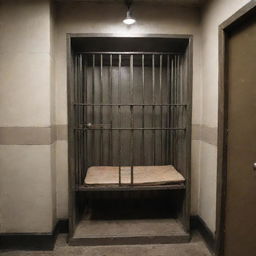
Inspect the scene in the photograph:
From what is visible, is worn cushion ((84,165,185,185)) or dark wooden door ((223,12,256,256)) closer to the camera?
dark wooden door ((223,12,256,256))

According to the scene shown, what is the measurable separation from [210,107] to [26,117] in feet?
5.83

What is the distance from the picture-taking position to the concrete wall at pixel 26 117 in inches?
90.8

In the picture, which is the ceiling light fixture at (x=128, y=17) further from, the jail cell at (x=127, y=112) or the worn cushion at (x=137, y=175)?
the worn cushion at (x=137, y=175)

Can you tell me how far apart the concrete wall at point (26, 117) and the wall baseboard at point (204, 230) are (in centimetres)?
154

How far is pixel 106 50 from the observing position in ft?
9.10

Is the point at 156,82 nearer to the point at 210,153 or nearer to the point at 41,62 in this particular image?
the point at 210,153

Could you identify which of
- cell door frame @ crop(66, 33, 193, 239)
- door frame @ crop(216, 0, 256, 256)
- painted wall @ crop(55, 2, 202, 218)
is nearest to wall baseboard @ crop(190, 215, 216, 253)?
door frame @ crop(216, 0, 256, 256)

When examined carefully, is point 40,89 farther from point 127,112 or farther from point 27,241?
point 27,241

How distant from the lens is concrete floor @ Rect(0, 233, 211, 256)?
91.0 inches

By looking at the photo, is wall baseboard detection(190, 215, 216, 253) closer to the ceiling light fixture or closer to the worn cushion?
the worn cushion

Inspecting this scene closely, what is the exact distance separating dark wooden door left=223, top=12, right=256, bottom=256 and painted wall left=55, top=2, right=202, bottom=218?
71cm

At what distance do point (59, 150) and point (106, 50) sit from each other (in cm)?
124

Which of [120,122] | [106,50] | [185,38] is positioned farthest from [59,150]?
[185,38]

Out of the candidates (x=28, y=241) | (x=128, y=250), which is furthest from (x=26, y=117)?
(x=128, y=250)
